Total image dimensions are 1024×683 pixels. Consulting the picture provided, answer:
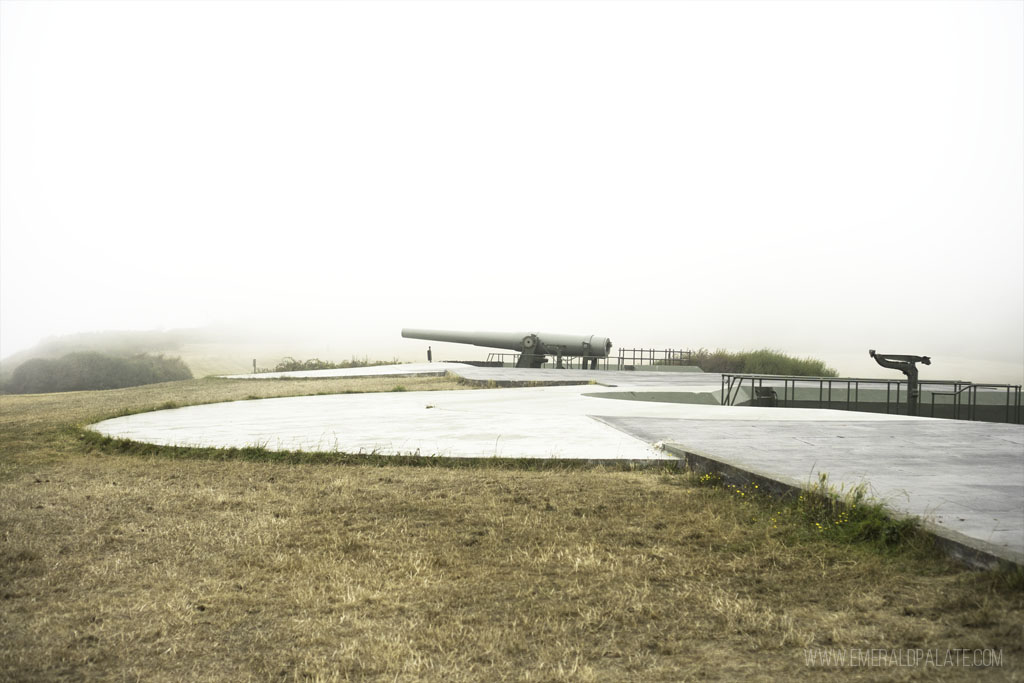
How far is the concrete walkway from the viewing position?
4.38 m

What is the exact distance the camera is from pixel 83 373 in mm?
32781

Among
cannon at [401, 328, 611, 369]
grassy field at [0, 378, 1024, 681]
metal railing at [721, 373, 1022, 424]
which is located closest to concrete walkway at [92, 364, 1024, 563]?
grassy field at [0, 378, 1024, 681]

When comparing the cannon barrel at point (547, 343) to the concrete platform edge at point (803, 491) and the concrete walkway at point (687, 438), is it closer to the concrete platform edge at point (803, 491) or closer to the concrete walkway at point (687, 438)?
the concrete walkway at point (687, 438)

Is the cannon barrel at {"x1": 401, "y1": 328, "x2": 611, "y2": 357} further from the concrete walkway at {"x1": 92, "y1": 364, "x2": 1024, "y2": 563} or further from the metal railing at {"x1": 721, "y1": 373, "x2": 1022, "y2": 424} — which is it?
the concrete walkway at {"x1": 92, "y1": 364, "x2": 1024, "y2": 563}

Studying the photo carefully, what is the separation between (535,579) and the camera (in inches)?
144

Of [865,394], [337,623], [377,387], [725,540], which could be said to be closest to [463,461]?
[725,540]

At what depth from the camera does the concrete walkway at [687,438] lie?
4.38 m

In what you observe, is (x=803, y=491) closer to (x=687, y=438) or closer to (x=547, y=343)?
(x=687, y=438)

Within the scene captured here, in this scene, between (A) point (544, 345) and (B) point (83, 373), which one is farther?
(B) point (83, 373)

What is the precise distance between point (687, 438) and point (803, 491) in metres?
2.67

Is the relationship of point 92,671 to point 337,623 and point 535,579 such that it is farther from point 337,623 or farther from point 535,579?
point 535,579

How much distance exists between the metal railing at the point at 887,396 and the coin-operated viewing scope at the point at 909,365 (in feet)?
1.44

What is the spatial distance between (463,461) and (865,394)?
15.2m

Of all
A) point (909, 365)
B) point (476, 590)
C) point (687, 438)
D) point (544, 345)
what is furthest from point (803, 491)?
point (544, 345)
